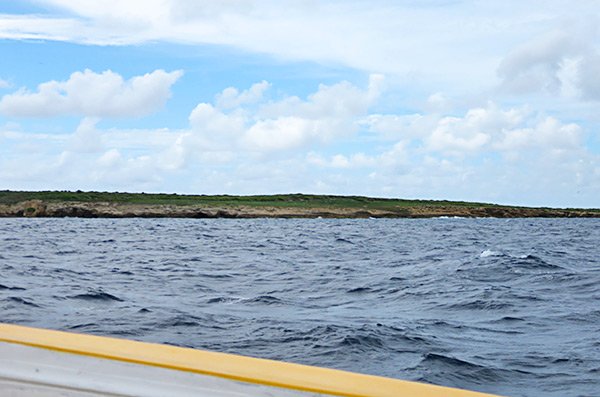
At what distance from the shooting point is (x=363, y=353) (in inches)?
311

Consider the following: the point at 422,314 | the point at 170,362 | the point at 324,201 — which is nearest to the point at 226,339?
the point at 422,314

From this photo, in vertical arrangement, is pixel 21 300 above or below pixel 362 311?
below

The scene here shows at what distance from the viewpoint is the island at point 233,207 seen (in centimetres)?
9356

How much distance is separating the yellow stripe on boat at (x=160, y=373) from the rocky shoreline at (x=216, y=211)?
92.1 m

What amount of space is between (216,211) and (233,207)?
402cm

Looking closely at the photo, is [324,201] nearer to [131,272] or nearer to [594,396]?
[131,272]

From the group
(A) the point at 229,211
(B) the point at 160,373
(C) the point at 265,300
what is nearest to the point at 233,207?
(A) the point at 229,211

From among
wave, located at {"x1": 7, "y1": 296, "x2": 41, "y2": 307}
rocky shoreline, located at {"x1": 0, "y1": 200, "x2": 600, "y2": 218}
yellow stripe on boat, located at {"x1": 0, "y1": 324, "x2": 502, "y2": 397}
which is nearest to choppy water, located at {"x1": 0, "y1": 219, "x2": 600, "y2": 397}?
wave, located at {"x1": 7, "y1": 296, "x2": 41, "y2": 307}

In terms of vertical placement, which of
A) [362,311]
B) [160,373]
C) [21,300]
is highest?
[160,373]

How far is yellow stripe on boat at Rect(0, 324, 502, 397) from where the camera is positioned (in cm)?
219

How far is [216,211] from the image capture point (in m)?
99.8

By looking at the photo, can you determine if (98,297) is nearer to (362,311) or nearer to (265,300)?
(265,300)

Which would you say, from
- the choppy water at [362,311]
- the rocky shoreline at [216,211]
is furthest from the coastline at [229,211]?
the choppy water at [362,311]

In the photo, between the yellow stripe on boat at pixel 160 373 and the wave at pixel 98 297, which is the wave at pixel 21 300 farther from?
the yellow stripe on boat at pixel 160 373
